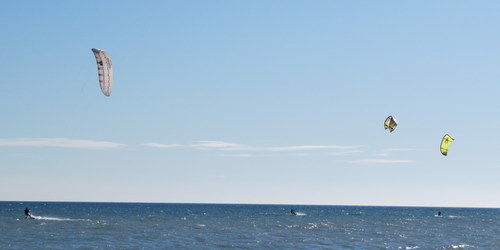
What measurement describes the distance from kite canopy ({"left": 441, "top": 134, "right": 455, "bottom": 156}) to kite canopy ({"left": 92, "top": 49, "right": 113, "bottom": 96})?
18.6m

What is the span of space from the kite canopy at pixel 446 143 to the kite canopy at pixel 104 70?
18.6 metres

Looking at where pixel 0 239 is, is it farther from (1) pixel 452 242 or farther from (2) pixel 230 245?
(1) pixel 452 242

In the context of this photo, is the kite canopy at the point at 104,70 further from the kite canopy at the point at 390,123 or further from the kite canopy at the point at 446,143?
the kite canopy at the point at 446,143

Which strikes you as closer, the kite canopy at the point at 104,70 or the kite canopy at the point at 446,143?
the kite canopy at the point at 104,70

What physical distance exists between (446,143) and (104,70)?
19.4m

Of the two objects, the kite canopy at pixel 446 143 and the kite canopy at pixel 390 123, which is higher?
the kite canopy at pixel 390 123

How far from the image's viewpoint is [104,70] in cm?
2898

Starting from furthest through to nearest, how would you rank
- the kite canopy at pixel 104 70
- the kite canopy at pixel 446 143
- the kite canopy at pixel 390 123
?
1. the kite canopy at pixel 390 123
2. the kite canopy at pixel 446 143
3. the kite canopy at pixel 104 70

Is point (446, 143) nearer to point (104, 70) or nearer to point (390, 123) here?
point (390, 123)

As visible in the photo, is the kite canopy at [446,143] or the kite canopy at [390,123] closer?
the kite canopy at [446,143]

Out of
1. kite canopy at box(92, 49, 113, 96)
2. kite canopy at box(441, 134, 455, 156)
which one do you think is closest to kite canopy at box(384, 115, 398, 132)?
kite canopy at box(441, 134, 455, 156)

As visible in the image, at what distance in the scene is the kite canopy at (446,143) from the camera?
125 ft

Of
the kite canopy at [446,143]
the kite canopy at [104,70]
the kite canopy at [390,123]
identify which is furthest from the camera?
the kite canopy at [390,123]

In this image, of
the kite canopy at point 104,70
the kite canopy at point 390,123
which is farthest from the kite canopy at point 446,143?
the kite canopy at point 104,70
